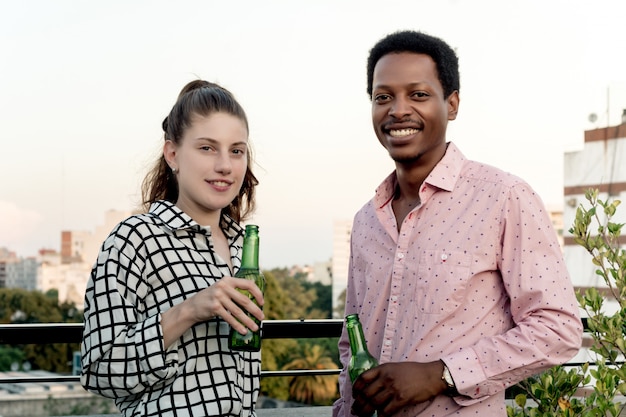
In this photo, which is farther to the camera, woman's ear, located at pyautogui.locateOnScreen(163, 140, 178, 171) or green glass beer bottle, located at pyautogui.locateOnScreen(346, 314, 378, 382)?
woman's ear, located at pyautogui.locateOnScreen(163, 140, 178, 171)

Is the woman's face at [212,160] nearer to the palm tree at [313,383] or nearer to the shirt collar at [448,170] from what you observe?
the shirt collar at [448,170]

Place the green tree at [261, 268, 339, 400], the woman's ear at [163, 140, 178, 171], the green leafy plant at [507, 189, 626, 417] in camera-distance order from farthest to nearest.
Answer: the green tree at [261, 268, 339, 400]
the green leafy plant at [507, 189, 626, 417]
the woman's ear at [163, 140, 178, 171]

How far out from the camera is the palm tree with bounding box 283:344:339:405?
159 feet

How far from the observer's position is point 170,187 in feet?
6.95

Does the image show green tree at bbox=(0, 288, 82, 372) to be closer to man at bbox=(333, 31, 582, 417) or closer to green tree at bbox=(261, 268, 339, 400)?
green tree at bbox=(261, 268, 339, 400)

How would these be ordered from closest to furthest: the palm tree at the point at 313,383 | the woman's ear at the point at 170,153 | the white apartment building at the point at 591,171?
the woman's ear at the point at 170,153 → the palm tree at the point at 313,383 → the white apartment building at the point at 591,171

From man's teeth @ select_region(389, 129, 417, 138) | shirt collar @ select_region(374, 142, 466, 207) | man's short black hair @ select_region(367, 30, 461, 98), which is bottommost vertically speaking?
shirt collar @ select_region(374, 142, 466, 207)

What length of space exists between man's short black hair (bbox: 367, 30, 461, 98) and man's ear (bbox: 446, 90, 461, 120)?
0.4 inches

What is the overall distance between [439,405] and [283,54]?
55.8 m

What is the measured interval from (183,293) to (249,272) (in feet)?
0.46

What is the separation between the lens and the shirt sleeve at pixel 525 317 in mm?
1754

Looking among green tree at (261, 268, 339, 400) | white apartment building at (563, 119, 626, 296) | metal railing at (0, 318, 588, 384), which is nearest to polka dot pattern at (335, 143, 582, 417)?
metal railing at (0, 318, 588, 384)

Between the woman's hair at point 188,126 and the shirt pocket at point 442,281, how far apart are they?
1.66ft

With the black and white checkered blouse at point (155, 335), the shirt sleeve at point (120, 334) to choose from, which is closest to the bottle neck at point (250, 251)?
the black and white checkered blouse at point (155, 335)
